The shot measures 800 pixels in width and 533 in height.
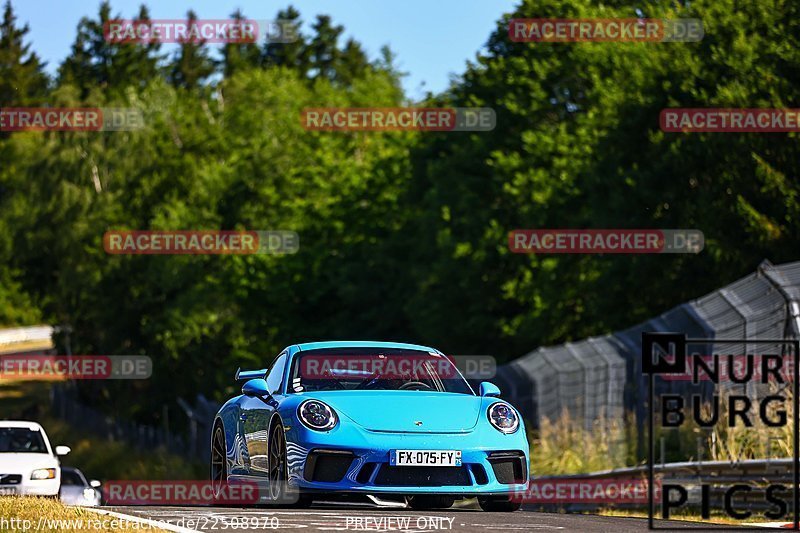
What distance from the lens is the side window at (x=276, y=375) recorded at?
1462 centimetres

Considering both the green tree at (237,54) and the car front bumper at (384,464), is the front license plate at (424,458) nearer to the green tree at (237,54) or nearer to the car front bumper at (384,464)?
the car front bumper at (384,464)

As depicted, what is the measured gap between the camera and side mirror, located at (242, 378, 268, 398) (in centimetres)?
1418

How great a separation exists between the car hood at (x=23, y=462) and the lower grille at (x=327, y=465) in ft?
34.4

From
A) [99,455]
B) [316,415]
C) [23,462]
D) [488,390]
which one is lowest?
[99,455]

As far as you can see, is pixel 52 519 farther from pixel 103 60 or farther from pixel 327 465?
pixel 103 60

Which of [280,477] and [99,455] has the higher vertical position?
[280,477]

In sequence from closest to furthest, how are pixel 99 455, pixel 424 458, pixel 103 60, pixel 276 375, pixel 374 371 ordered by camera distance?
pixel 424 458 < pixel 374 371 < pixel 276 375 < pixel 99 455 < pixel 103 60

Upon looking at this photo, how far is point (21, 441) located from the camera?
2627 centimetres

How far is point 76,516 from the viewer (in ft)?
42.8

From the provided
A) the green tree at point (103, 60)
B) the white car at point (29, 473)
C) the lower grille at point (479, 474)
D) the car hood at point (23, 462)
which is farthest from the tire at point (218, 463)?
the green tree at point (103, 60)

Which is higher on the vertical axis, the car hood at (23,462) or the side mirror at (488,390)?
the side mirror at (488,390)

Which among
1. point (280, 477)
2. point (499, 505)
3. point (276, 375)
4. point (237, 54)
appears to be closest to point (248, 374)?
point (276, 375)

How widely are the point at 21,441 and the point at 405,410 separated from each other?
14082 mm

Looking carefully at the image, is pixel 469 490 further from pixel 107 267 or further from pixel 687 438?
pixel 107 267
